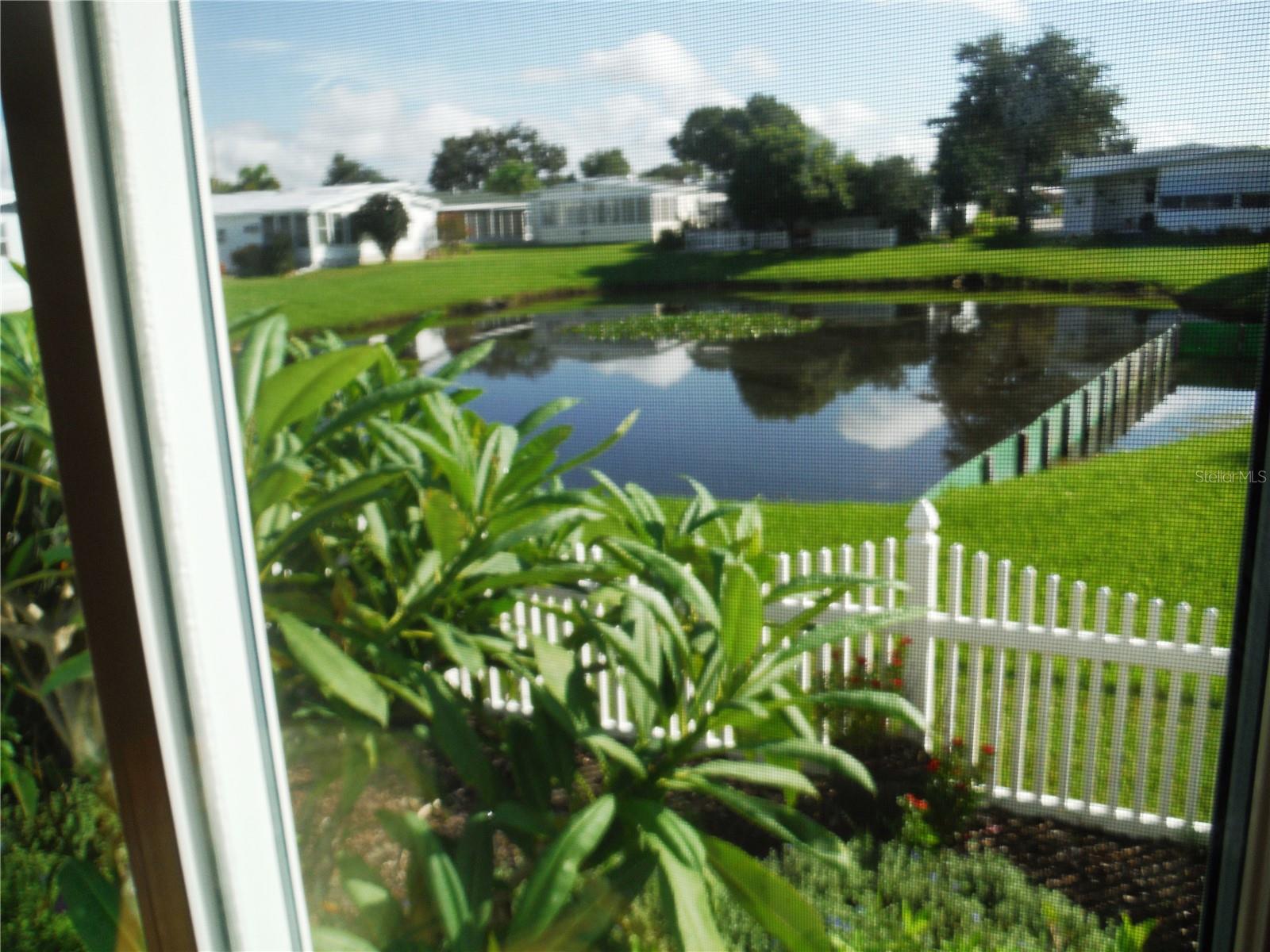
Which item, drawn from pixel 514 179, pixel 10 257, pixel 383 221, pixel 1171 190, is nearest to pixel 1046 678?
pixel 1171 190

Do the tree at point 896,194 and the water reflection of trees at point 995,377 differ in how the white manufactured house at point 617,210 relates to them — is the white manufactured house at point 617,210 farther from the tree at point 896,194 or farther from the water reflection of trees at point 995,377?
the water reflection of trees at point 995,377

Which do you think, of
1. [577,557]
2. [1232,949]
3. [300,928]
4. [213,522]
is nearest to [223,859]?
[300,928]

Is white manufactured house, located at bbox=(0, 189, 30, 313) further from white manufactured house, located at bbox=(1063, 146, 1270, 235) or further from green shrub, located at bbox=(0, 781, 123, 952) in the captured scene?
white manufactured house, located at bbox=(1063, 146, 1270, 235)

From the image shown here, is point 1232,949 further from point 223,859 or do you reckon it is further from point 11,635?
point 11,635

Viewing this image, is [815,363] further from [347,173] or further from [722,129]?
[347,173]

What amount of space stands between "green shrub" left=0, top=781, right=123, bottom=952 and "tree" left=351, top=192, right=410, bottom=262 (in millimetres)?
701

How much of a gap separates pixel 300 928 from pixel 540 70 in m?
0.96

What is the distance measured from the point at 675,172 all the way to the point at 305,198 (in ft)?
1.53

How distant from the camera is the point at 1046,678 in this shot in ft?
2.39

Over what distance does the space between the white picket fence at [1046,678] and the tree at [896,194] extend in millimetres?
213

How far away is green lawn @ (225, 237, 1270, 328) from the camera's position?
1.94ft

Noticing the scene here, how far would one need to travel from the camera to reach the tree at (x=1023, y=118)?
1.98 ft

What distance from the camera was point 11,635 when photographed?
1.12 m

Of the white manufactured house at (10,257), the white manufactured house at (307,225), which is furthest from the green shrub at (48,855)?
the white manufactured house at (307,225)
